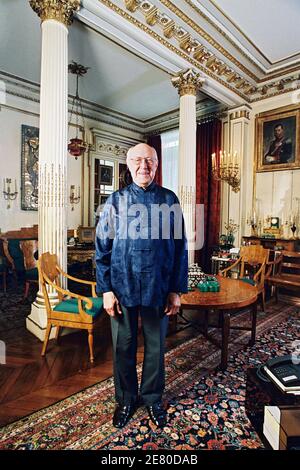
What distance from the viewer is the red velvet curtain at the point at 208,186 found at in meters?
5.82

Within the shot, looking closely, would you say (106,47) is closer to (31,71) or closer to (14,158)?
(31,71)

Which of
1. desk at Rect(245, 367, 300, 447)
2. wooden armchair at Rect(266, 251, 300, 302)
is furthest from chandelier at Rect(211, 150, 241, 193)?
desk at Rect(245, 367, 300, 447)

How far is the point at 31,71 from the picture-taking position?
4.97 metres

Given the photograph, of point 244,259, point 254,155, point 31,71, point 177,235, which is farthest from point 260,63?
point 177,235

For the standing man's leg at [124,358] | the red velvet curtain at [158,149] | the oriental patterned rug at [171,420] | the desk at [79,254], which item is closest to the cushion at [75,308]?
the oriental patterned rug at [171,420]

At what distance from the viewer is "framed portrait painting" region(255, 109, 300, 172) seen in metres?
4.80

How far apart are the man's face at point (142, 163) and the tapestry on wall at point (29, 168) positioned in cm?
480

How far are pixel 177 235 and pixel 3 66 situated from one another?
17.3 ft

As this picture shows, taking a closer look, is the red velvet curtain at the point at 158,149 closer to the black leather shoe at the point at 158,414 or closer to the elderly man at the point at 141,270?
the elderly man at the point at 141,270

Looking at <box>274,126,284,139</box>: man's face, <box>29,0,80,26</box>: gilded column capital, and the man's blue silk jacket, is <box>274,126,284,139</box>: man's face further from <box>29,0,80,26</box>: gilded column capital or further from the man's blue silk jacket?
the man's blue silk jacket

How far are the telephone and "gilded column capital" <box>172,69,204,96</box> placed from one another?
413 centimetres
